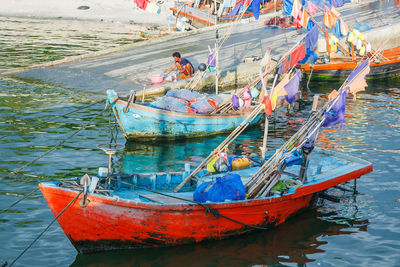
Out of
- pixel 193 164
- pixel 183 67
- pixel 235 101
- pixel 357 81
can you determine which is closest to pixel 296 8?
pixel 235 101

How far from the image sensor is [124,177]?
11.4 meters

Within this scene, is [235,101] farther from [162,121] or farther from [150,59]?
[150,59]

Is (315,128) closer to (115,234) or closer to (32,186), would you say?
(115,234)

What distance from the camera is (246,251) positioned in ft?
34.4

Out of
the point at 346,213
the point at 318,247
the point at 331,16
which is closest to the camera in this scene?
the point at 318,247

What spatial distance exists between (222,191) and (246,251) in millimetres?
1276

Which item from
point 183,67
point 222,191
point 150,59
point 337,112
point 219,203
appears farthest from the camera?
point 150,59

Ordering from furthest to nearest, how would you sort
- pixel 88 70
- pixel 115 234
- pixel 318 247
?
pixel 88 70, pixel 318 247, pixel 115 234

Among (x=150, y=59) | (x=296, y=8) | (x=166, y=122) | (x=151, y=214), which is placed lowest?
(x=151, y=214)

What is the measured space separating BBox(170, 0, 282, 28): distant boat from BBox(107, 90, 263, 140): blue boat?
23.3 m

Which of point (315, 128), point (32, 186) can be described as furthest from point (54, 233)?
point (315, 128)

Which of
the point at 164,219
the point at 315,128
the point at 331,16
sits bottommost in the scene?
the point at 164,219

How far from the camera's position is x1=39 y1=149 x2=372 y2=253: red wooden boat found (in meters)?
9.61

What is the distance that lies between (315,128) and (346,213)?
2138 mm
